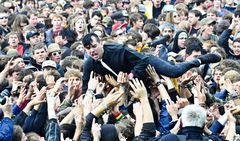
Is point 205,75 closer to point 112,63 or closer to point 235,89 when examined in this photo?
point 235,89

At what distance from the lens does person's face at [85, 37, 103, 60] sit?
10.1 metres

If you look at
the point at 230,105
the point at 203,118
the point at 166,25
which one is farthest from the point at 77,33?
the point at 203,118

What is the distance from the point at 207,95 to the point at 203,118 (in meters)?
2.75

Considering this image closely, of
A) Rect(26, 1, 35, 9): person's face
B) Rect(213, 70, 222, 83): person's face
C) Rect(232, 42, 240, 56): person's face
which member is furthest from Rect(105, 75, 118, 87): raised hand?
Rect(26, 1, 35, 9): person's face

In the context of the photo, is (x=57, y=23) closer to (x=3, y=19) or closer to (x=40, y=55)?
(x=3, y=19)

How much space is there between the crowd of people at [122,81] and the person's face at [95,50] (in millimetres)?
12

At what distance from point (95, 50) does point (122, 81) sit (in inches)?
20.3

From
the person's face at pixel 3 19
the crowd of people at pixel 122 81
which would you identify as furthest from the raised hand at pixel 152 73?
the person's face at pixel 3 19

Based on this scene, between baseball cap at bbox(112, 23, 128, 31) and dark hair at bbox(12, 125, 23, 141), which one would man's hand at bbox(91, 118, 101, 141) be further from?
baseball cap at bbox(112, 23, 128, 31)

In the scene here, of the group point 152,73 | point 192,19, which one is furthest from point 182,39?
point 152,73

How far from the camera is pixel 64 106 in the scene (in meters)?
10.4

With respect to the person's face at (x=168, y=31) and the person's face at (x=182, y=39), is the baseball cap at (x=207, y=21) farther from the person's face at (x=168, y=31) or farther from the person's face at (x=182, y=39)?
the person's face at (x=182, y=39)

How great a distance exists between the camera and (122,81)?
9.99m

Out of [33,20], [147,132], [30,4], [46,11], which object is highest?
[147,132]
